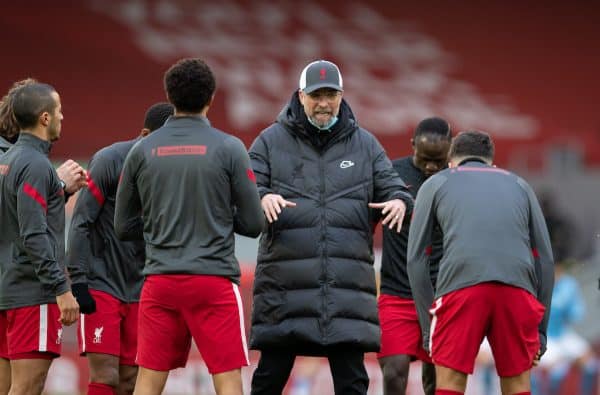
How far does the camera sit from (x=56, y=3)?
1862cm

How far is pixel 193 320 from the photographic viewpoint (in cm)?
671

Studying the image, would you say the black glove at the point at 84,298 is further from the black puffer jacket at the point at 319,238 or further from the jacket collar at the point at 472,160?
the jacket collar at the point at 472,160

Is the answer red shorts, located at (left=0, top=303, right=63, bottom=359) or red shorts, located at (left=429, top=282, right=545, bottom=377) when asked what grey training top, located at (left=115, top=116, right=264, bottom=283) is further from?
red shorts, located at (left=429, top=282, right=545, bottom=377)

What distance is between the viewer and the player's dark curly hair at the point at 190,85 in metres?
6.79

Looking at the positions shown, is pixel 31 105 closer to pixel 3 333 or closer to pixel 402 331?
pixel 3 333

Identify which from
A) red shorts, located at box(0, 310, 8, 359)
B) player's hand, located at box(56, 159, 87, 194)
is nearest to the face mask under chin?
player's hand, located at box(56, 159, 87, 194)

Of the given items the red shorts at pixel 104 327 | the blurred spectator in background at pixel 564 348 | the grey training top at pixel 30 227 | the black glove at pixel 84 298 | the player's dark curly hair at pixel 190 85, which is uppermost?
the player's dark curly hair at pixel 190 85

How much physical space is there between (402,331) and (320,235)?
5.70 feet

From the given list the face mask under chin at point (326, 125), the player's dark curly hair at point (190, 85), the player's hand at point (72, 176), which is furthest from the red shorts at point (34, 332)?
the face mask under chin at point (326, 125)

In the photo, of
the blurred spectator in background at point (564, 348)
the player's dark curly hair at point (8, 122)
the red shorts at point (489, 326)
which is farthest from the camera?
the blurred spectator in background at point (564, 348)

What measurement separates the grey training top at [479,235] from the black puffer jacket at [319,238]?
1.25 feet

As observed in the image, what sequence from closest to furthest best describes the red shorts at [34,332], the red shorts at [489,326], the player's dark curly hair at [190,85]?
the player's dark curly hair at [190,85], the red shorts at [489,326], the red shorts at [34,332]

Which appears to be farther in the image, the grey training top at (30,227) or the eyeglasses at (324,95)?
the eyeglasses at (324,95)

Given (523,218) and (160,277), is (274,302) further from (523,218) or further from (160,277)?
(523,218)
